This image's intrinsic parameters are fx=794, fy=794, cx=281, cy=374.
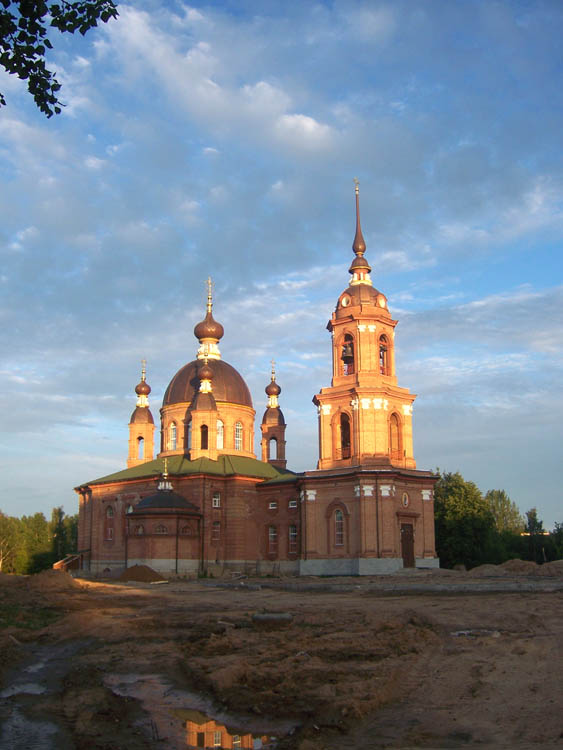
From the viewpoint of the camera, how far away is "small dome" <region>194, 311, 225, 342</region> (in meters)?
A: 62.9

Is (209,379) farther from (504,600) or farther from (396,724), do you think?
(396,724)

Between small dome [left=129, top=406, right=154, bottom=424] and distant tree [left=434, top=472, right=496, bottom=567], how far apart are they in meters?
24.8

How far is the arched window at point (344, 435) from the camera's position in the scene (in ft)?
158

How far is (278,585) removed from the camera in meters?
38.2

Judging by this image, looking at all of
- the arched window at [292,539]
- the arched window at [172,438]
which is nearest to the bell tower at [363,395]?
the arched window at [292,539]

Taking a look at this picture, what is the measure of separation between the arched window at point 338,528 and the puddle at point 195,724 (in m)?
33.6

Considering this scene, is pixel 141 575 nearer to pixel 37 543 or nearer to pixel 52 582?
pixel 52 582

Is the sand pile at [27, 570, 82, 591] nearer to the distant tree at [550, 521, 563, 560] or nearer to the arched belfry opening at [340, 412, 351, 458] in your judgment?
the arched belfry opening at [340, 412, 351, 458]

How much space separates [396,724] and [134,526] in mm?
41002

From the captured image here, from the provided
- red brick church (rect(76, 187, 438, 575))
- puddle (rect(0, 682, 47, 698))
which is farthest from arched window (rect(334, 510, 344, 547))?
puddle (rect(0, 682, 47, 698))

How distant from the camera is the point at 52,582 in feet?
122

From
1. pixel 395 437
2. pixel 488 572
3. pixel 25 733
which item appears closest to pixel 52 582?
pixel 488 572

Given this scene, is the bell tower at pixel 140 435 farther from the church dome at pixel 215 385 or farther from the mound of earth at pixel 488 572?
the mound of earth at pixel 488 572

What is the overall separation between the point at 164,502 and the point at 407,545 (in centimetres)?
1528
